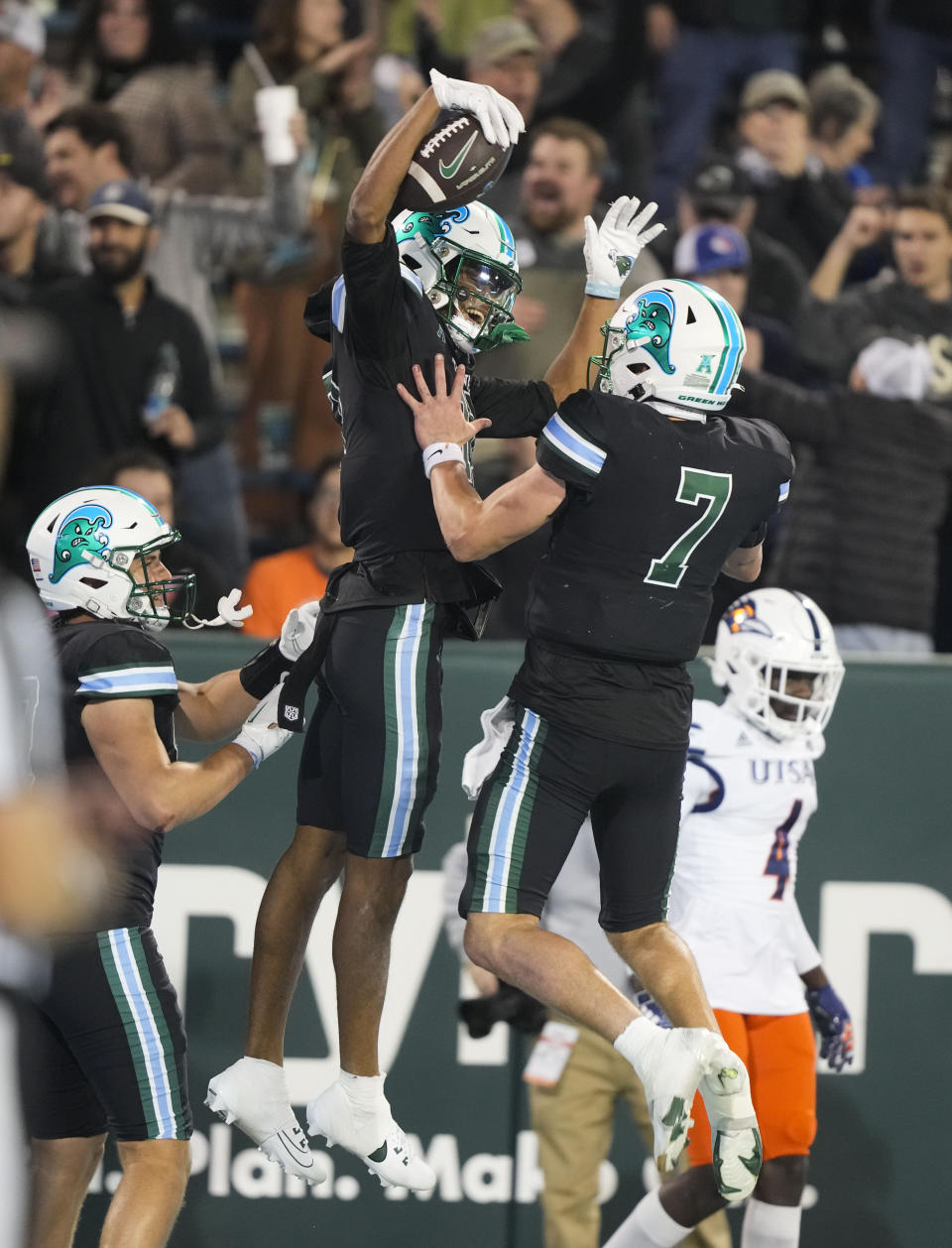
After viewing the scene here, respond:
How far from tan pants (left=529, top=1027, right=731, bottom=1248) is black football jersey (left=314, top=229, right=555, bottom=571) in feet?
7.61

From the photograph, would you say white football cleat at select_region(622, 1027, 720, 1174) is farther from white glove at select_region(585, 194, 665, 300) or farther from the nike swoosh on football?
the nike swoosh on football

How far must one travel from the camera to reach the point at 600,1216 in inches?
274

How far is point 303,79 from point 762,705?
366 cm

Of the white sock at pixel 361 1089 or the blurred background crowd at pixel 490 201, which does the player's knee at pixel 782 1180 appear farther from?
→ the blurred background crowd at pixel 490 201

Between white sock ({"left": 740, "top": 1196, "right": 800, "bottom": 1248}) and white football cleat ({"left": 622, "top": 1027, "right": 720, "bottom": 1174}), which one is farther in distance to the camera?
white sock ({"left": 740, "top": 1196, "right": 800, "bottom": 1248})

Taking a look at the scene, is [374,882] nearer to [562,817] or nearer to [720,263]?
[562,817]

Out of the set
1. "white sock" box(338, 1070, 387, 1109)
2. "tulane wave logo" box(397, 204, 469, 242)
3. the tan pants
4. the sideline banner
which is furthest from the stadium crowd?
the sideline banner

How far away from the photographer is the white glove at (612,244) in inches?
204

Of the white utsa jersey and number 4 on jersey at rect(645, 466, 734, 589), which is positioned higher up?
number 4 on jersey at rect(645, 466, 734, 589)

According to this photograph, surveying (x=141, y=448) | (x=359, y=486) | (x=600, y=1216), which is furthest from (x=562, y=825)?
(x=141, y=448)

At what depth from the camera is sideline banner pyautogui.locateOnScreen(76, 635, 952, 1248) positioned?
6.89 m

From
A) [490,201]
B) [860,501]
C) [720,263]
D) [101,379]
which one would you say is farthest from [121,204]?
[860,501]

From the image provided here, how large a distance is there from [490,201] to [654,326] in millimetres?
3527

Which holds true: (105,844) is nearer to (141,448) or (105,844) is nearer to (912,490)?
(141,448)
